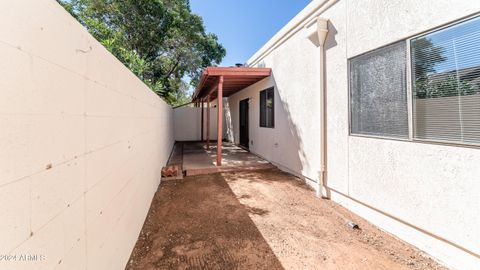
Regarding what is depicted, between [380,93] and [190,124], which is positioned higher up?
[190,124]

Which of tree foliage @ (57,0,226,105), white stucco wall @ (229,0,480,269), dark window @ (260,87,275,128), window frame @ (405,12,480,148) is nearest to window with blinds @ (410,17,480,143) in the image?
window frame @ (405,12,480,148)

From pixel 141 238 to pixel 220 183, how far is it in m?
2.51

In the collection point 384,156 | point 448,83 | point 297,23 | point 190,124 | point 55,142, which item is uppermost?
point 297,23

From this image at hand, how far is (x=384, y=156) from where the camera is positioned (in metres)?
3.08

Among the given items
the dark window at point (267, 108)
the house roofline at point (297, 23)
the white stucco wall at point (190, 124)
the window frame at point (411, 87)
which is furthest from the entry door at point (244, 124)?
the window frame at point (411, 87)

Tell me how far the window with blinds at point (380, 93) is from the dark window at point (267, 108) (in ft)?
10.8

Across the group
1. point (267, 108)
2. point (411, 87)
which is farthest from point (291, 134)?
point (411, 87)

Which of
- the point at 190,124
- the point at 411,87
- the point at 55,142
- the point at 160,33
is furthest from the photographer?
the point at 190,124

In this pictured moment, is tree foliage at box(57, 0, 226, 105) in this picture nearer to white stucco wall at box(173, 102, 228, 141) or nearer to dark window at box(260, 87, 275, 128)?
white stucco wall at box(173, 102, 228, 141)

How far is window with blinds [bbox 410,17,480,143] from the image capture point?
7.14 ft

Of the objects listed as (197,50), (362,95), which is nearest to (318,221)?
(362,95)

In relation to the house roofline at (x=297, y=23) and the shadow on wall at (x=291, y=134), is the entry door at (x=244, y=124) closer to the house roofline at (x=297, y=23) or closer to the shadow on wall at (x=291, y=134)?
the shadow on wall at (x=291, y=134)

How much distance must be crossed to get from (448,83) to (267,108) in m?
5.05

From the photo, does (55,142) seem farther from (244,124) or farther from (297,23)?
(244,124)
